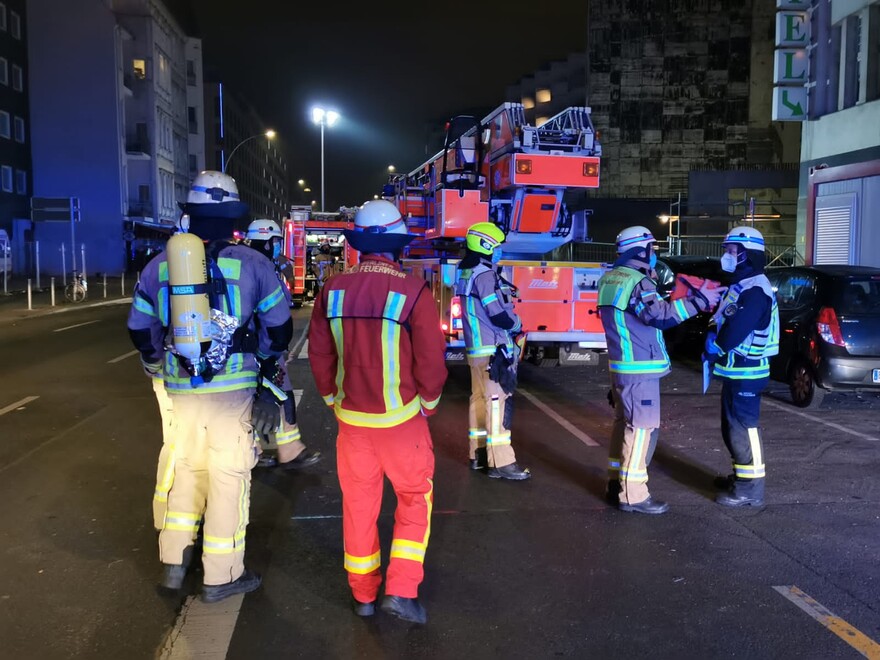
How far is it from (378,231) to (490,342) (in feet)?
7.96

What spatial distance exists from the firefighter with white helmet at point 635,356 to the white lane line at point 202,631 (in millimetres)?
2632

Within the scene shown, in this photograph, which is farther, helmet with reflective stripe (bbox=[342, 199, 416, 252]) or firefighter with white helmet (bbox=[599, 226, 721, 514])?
firefighter with white helmet (bbox=[599, 226, 721, 514])

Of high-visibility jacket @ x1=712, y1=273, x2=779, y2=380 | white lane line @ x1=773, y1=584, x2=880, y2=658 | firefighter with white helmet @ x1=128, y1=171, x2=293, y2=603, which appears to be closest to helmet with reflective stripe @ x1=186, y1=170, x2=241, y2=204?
firefighter with white helmet @ x1=128, y1=171, x2=293, y2=603

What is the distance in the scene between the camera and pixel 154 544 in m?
4.64

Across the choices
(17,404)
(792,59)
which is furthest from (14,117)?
(17,404)

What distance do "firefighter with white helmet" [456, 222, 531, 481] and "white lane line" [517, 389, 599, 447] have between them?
1436 millimetres

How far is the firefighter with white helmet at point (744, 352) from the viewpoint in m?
5.21

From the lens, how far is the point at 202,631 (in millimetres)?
3572

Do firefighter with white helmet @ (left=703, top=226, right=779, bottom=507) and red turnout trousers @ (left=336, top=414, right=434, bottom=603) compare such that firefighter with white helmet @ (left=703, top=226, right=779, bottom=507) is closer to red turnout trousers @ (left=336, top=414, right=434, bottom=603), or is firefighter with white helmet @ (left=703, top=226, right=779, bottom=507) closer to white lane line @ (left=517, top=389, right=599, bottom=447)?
white lane line @ (left=517, top=389, right=599, bottom=447)

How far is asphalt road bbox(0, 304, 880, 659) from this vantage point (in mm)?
3508

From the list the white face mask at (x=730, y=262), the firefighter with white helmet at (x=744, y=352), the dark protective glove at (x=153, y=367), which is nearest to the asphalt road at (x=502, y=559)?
the firefighter with white helmet at (x=744, y=352)

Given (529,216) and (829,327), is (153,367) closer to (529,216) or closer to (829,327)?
(529,216)

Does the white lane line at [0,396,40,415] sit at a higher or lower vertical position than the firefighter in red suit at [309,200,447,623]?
lower

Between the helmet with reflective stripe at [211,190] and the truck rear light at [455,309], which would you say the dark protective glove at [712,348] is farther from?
the truck rear light at [455,309]
